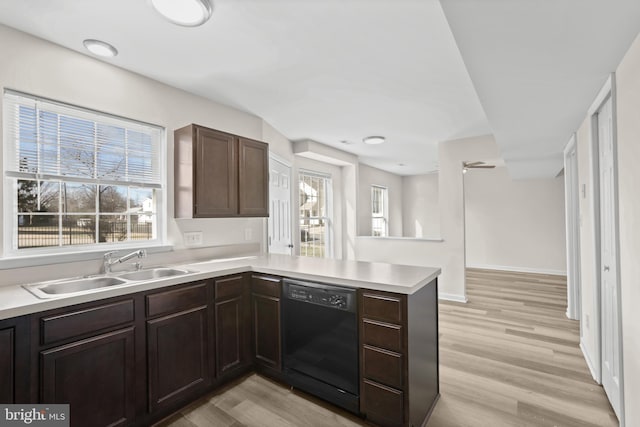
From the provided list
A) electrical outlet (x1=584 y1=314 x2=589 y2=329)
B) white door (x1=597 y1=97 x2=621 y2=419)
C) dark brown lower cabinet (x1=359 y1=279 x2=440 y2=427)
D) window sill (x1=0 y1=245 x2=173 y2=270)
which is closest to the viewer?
dark brown lower cabinet (x1=359 y1=279 x2=440 y2=427)

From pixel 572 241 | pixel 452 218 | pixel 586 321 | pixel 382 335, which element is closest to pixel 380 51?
pixel 382 335

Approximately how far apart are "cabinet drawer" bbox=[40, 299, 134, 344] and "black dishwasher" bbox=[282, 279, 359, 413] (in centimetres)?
102

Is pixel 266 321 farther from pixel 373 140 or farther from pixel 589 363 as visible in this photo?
pixel 373 140

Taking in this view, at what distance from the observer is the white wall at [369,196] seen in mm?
6547

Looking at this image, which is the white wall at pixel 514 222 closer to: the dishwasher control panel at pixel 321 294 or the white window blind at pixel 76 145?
the dishwasher control panel at pixel 321 294

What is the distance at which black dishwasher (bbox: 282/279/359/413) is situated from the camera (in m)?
1.98

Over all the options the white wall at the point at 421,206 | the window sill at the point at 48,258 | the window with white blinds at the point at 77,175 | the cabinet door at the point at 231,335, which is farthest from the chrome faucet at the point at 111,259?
the white wall at the point at 421,206

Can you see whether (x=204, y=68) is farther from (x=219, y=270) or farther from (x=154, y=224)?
(x=219, y=270)

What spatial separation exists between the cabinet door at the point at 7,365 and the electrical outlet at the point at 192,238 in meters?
1.45

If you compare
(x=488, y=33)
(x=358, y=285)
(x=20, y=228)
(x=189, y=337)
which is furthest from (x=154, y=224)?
(x=488, y=33)

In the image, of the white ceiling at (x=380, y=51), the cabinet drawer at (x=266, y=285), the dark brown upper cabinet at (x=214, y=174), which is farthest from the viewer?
the dark brown upper cabinet at (x=214, y=174)

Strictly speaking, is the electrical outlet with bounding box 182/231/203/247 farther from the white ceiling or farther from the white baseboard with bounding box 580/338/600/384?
the white baseboard with bounding box 580/338/600/384

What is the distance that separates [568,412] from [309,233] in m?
3.81

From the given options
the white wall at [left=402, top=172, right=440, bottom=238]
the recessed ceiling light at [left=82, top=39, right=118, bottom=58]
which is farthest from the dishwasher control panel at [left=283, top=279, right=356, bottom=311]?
the white wall at [left=402, top=172, right=440, bottom=238]
